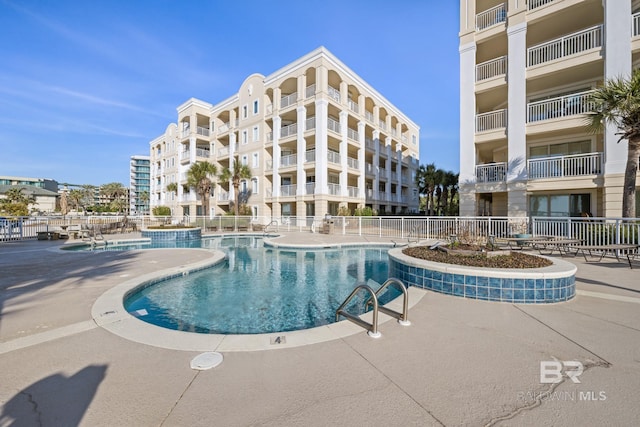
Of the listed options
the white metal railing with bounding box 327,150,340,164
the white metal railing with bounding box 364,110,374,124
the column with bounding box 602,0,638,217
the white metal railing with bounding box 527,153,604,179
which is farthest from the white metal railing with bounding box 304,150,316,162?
the column with bounding box 602,0,638,217

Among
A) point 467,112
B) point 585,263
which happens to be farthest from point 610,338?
point 467,112

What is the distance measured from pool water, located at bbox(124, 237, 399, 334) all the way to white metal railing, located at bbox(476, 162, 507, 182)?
992cm

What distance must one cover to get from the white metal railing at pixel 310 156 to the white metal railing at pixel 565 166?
1538 centimetres

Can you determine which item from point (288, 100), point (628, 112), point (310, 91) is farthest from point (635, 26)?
point (288, 100)

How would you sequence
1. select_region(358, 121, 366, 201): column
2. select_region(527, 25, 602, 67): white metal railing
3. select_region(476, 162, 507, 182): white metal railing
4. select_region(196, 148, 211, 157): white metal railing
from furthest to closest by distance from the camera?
1. select_region(196, 148, 211, 157): white metal railing
2. select_region(358, 121, 366, 201): column
3. select_region(476, 162, 507, 182): white metal railing
4. select_region(527, 25, 602, 67): white metal railing

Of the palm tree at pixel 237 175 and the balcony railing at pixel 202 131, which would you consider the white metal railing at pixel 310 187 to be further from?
the balcony railing at pixel 202 131

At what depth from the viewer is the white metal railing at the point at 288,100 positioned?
25.6 m

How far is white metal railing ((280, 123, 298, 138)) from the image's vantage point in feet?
83.3

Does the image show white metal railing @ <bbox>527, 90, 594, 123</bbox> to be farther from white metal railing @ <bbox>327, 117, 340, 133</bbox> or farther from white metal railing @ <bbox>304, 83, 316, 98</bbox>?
white metal railing @ <bbox>304, 83, 316, 98</bbox>

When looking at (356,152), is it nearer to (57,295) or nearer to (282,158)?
(282,158)

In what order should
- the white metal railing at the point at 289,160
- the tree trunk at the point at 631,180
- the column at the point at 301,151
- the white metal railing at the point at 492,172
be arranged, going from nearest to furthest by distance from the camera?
the tree trunk at the point at 631,180
the white metal railing at the point at 492,172
the column at the point at 301,151
the white metal railing at the point at 289,160

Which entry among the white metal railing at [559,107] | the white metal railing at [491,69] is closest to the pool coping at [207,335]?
the white metal railing at [559,107]

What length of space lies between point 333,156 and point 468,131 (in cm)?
1145

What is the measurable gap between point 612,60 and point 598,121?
4.02 meters
